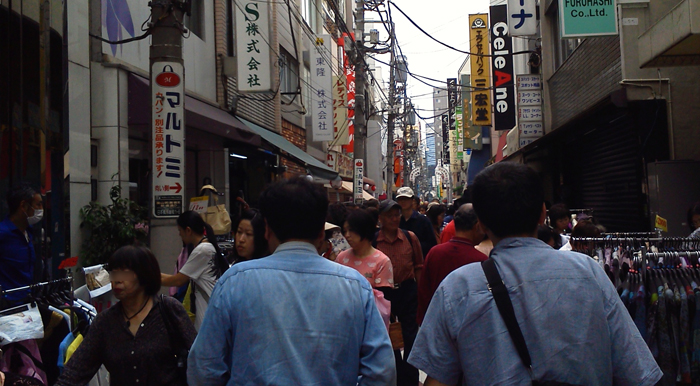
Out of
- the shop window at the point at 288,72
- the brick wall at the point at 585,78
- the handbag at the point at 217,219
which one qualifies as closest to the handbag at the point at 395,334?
the handbag at the point at 217,219

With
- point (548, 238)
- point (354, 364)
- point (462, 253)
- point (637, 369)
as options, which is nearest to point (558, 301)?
point (637, 369)

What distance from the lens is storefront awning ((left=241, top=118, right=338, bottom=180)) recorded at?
15.2m

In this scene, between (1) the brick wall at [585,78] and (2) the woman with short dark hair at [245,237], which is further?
(1) the brick wall at [585,78]

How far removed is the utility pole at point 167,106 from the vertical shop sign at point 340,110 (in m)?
17.3

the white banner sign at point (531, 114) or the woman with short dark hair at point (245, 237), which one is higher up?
the white banner sign at point (531, 114)

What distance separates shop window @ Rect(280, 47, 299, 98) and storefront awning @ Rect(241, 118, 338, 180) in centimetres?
282

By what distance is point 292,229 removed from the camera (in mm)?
2379

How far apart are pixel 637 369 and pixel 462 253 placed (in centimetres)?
Answer: 258

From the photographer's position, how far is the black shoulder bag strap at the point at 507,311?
1946 mm

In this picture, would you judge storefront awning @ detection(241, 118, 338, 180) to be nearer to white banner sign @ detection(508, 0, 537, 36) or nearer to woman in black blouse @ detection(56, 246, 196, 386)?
white banner sign @ detection(508, 0, 537, 36)

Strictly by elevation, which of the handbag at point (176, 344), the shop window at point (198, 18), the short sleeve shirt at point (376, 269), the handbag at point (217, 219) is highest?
the shop window at point (198, 18)

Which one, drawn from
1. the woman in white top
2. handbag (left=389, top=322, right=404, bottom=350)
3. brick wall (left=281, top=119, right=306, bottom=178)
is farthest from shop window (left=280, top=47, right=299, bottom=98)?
handbag (left=389, top=322, right=404, bottom=350)

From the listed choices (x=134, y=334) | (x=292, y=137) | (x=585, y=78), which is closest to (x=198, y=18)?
(x=292, y=137)

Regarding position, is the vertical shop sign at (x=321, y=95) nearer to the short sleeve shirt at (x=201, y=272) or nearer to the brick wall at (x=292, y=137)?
the brick wall at (x=292, y=137)
